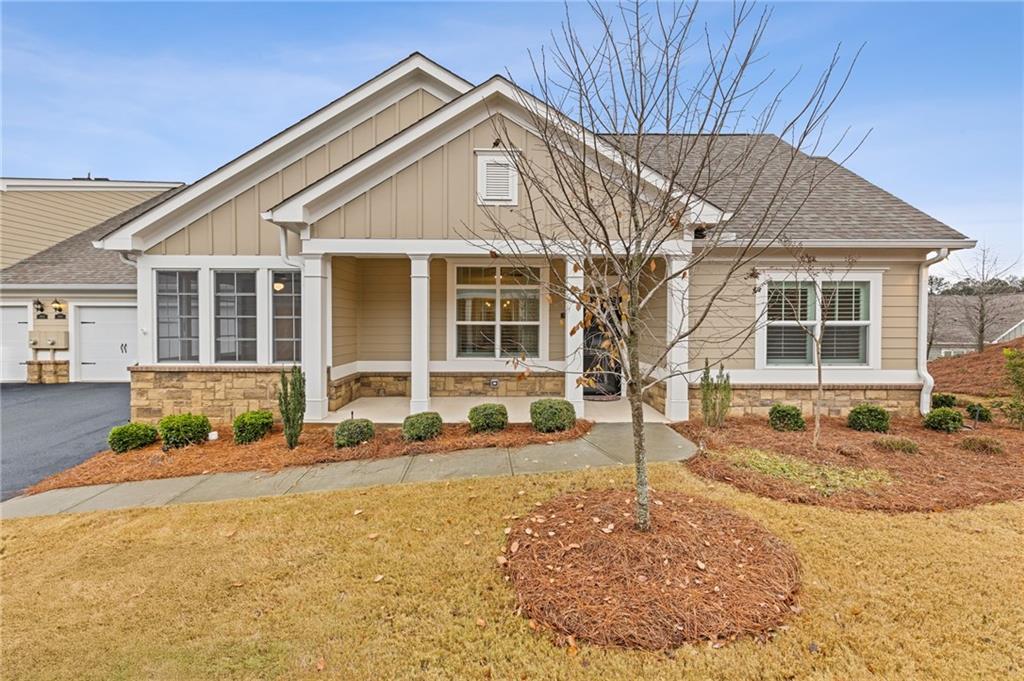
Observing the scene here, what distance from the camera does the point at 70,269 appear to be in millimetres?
13070

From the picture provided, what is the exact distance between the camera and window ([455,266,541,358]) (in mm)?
9203

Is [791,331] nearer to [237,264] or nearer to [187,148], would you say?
[237,264]

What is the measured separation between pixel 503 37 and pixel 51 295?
14.4 m

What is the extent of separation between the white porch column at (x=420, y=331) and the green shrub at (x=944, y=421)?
8.11 metres

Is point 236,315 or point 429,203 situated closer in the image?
point 429,203

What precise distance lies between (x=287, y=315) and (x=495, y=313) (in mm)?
3871

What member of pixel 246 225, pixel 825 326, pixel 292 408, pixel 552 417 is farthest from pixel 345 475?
pixel 825 326

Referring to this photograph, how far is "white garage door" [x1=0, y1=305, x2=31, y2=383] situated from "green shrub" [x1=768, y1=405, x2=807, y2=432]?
60.9 feet

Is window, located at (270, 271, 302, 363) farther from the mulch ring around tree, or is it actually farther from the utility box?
the utility box

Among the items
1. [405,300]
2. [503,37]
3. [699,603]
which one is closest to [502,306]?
[405,300]

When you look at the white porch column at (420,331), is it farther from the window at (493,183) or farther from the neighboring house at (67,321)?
the neighboring house at (67,321)

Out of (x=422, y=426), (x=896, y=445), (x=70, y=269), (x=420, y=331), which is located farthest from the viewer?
(x=70, y=269)

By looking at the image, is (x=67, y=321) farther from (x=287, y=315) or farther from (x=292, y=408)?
(x=292, y=408)

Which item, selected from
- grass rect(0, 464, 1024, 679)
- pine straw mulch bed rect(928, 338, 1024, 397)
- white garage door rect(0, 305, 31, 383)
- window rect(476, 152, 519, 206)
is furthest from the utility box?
pine straw mulch bed rect(928, 338, 1024, 397)
